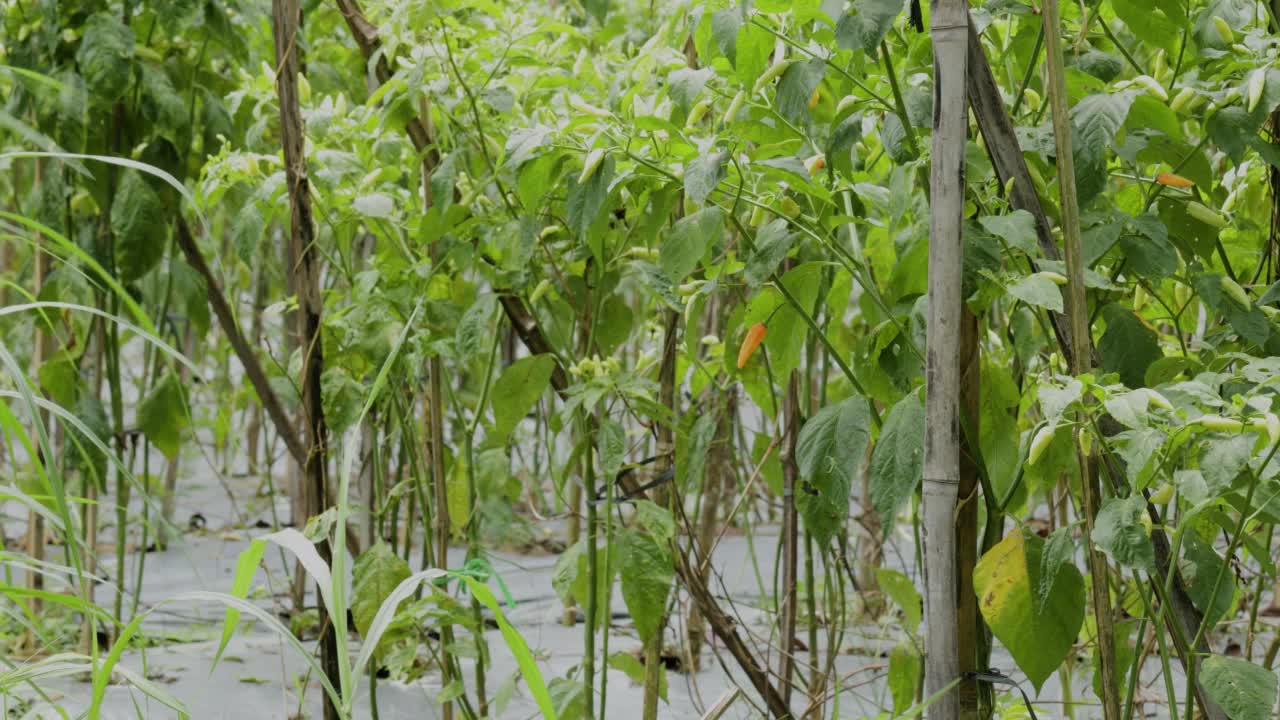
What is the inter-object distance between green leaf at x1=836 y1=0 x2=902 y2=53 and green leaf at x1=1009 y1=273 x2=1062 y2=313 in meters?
0.19

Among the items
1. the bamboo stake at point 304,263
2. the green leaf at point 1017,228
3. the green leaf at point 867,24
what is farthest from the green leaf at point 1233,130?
the bamboo stake at point 304,263

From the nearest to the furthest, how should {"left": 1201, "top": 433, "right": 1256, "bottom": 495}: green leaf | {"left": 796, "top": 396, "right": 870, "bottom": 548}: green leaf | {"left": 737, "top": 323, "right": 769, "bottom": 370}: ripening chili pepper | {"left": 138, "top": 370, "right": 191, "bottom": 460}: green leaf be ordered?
1. {"left": 1201, "top": 433, "right": 1256, "bottom": 495}: green leaf
2. {"left": 796, "top": 396, "right": 870, "bottom": 548}: green leaf
3. {"left": 737, "top": 323, "right": 769, "bottom": 370}: ripening chili pepper
4. {"left": 138, "top": 370, "right": 191, "bottom": 460}: green leaf

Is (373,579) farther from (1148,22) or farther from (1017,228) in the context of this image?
(1148,22)

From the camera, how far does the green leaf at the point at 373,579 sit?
4.39 feet

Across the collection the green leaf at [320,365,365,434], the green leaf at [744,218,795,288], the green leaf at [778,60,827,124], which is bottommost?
the green leaf at [320,365,365,434]

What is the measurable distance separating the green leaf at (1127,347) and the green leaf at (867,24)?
0.34 metres

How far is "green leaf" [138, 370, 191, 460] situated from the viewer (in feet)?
5.99

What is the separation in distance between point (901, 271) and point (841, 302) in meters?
0.24

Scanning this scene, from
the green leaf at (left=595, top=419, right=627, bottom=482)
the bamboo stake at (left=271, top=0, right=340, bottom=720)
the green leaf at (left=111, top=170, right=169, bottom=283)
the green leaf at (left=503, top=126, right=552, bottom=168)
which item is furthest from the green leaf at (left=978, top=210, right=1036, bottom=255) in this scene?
the green leaf at (left=111, top=170, right=169, bottom=283)

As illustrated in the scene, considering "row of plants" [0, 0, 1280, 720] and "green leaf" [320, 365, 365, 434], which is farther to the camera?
"green leaf" [320, 365, 365, 434]

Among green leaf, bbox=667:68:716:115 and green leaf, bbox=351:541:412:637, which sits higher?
green leaf, bbox=667:68:716:115

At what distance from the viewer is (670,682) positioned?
2000 millimetres

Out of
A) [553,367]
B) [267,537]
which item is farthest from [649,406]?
[267,537]

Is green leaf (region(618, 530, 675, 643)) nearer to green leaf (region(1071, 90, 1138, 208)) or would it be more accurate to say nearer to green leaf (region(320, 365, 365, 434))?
green leaf (region(320, 365, 365, 434))
